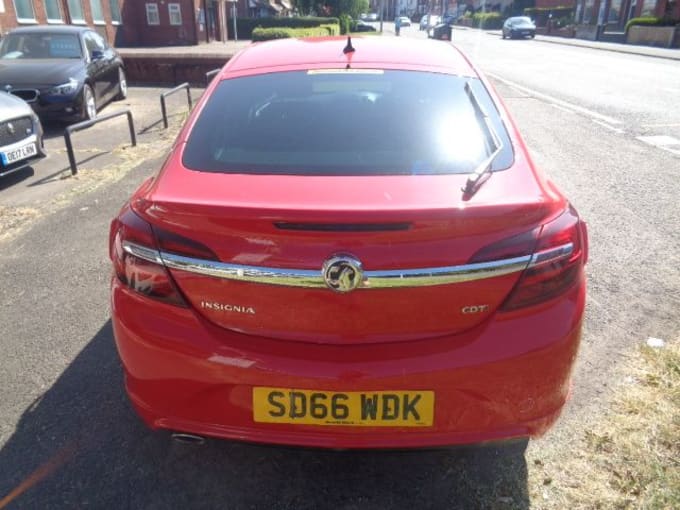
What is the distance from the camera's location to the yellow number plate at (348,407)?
196 cm

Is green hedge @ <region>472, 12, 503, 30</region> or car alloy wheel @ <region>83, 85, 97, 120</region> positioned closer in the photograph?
car alloy wheel @ <region>83, 85, 97, 120</region>

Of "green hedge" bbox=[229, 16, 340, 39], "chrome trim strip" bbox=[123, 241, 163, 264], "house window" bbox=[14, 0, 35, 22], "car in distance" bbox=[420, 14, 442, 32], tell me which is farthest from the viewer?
"car in distance" bbox=[420, 14, 442, 32]

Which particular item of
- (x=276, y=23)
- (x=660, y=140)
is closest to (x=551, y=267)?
(x=660, y=140)

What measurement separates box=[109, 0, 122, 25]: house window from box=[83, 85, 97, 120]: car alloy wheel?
1055 inches

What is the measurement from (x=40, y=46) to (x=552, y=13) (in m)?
59.2

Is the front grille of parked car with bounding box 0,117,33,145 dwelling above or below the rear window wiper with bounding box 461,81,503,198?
below

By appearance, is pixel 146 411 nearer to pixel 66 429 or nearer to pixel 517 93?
pixel 66 429

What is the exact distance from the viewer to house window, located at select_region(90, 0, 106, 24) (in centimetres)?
3136

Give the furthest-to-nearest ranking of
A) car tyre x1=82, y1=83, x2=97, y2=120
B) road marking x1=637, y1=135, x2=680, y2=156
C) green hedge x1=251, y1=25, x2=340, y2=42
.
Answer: green hedge x1=251, y1=25, x2=340, y2=42 → car tyre x1=82, y1=83, x2=97, y2=120 → road marking x1=637, y1=135, x2=680, y2=156

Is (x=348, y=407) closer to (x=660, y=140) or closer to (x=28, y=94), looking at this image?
(x=660, y=140)

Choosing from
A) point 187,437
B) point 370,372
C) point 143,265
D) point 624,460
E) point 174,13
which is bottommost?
point 624,460

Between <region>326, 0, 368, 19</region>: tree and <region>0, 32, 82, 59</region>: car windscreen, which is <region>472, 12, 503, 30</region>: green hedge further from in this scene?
→ <region>0, 32, 82, 59</region>: car windscreen

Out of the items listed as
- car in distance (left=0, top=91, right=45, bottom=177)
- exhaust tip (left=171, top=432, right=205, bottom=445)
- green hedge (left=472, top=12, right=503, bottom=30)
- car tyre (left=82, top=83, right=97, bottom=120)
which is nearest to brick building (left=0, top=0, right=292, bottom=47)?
car tyre (left=82, top=83, right=97, bottom=120)

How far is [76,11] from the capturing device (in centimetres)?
2939
